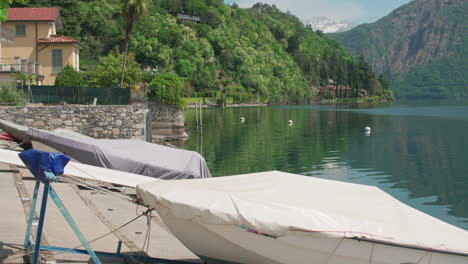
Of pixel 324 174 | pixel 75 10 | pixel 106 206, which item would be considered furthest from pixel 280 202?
pixel 75 10

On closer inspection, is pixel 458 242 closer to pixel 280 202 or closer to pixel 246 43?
pixel 280 202

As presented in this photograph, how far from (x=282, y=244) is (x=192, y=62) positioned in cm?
15062

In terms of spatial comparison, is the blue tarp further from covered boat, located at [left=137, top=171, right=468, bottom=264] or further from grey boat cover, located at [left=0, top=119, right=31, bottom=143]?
grey boat cover, located at [left=0, top=119, right=31, bottom=143]

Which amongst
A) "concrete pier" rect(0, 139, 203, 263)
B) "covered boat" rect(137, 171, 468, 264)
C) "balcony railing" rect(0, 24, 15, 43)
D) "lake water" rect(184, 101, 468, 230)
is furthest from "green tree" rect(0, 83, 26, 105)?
"covered boat" rect(137, 171, 468, 264)

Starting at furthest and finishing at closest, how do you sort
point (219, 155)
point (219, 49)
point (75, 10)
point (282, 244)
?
point (219, 49)
point (75, 10)
point (219, 155)
point (282, 244)

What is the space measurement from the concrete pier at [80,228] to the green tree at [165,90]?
3263cm

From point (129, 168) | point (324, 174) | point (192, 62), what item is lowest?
point (324, 174)

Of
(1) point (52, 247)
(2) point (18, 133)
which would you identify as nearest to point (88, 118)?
(2) point (18, 133)

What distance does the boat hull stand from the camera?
8.34 m

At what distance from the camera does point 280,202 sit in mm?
9156

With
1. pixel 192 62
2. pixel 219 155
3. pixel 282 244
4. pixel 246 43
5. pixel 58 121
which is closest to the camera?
pixel 282 244

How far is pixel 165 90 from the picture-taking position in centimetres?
4878

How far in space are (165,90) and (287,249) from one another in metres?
41.2

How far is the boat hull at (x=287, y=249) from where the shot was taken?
8344mm
